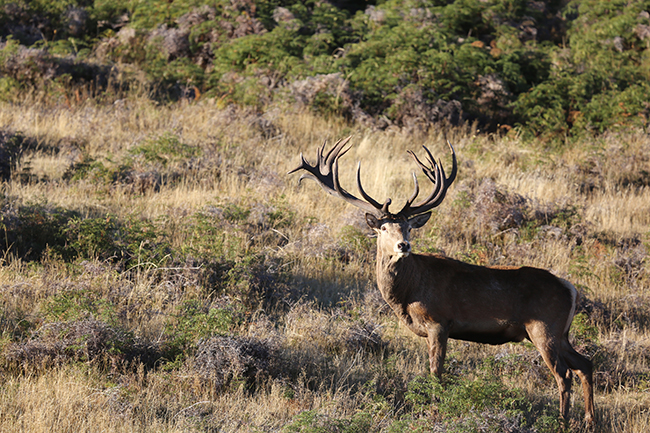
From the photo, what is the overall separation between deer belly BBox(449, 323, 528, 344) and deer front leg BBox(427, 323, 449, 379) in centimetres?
16

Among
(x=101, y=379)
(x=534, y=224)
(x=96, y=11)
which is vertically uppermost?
(x=96, y=11)

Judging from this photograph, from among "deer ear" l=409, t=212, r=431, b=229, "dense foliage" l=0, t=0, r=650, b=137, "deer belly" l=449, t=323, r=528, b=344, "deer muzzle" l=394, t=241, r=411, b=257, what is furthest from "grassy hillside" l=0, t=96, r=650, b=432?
"deer ear" l=409, t=212, r=431, b=229

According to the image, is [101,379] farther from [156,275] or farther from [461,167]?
[461,167]

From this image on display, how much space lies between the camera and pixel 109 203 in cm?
1039

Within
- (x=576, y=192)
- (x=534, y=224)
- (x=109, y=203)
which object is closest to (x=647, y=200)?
(x=576, y=192)

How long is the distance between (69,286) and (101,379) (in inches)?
72.0

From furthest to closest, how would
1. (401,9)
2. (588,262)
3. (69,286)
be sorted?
(401,9) → (588,262) → (69,286)

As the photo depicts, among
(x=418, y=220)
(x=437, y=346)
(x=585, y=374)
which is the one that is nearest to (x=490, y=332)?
(x=437, y=346)

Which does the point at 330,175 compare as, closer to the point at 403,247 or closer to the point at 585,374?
the point at 403,247

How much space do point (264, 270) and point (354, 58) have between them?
336 inches

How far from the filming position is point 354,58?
15.8 m

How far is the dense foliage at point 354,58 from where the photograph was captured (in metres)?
14.8

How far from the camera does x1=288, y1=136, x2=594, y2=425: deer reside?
20.0 ft

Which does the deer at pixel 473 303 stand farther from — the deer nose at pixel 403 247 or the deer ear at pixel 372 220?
the deer nose at pixel 403 247
